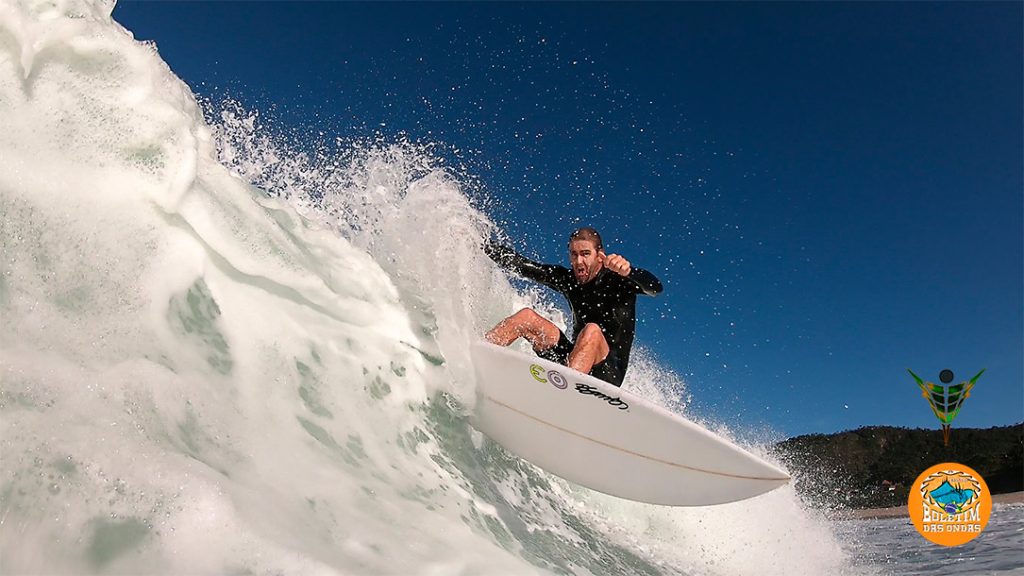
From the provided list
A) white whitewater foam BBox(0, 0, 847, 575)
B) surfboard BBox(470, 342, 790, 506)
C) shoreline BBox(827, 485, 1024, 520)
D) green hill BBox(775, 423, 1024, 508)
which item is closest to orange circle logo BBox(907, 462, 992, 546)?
white whitewater foam BBox(0, 0, 847, 575)

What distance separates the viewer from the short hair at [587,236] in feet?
18.9

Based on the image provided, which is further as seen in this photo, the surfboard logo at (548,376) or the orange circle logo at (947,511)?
the orange circle logo at (947,511)

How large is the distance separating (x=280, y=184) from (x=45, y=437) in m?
4.42

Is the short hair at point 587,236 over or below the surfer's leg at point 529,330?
over

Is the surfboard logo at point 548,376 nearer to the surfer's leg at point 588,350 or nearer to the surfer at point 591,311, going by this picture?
the surfer's leg at point 588,350

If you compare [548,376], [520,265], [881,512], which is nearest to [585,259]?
[520,265]

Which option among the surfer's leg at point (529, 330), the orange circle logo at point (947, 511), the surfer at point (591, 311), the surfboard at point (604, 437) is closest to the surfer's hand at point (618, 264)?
the surfer at point (591, 311)

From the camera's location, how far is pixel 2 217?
3.37 meters

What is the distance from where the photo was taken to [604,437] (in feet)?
15.9

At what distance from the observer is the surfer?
5402mm

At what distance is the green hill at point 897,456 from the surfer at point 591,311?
1328 inches

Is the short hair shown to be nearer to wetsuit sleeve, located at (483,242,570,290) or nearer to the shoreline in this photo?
wetsuit sleeve, located at (483,242,570,290)

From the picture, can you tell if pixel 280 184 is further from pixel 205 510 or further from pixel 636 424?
pixel 205 510

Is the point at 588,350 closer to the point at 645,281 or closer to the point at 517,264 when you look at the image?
the point at 645,281
